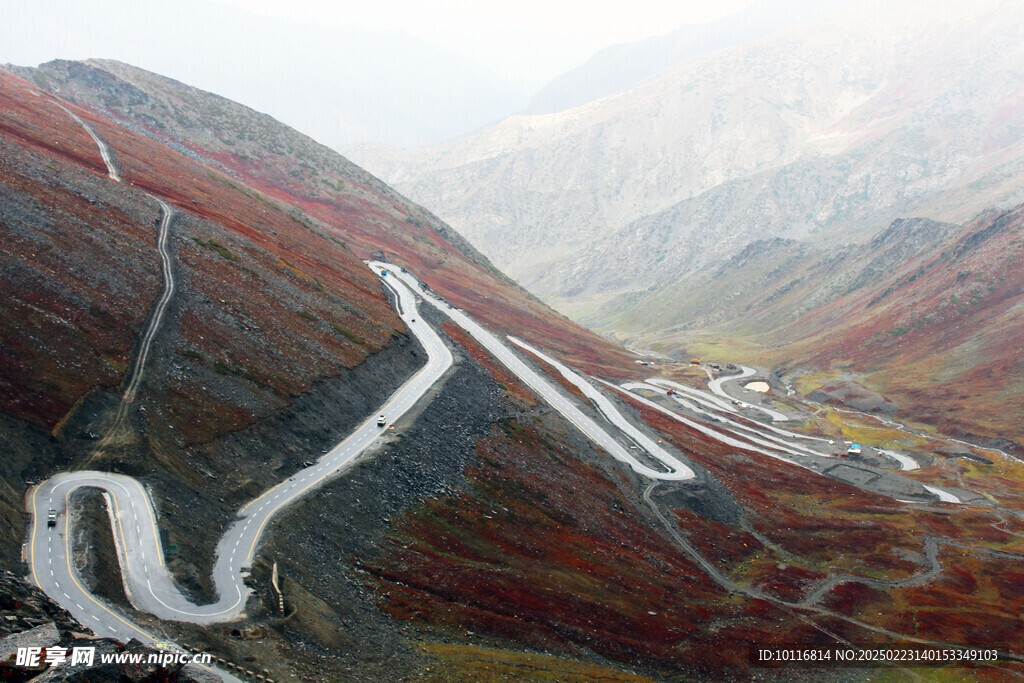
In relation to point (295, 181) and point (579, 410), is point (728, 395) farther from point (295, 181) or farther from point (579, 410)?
point (295, 181)

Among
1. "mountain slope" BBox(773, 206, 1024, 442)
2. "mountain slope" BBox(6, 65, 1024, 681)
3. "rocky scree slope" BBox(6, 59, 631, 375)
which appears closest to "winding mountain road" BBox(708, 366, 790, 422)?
"rocky scree slope" BBox(6, 59, 631, 375)

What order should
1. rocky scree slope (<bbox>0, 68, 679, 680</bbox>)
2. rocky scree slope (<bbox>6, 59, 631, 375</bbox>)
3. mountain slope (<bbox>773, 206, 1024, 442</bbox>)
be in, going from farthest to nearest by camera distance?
rocky scree slope (<bbox>6, 59, 631, 375</bbox>) → mountain slope (<bbox>773, 206, 1024, 442</bbox>) → rocky scree slope (<bbox>0, 68, 679, 680</bbox>)

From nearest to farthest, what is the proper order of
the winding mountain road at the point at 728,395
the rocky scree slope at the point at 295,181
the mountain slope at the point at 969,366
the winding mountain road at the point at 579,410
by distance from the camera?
1. the winding mountain road at the point at 579,410
2. the mountain slope at the point at 969,366
3. the rocky scree slope at the point at 295,181
4. the winding mountain road at the point at 728,395

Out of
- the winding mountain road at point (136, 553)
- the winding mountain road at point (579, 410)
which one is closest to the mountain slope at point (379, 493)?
the winding mountain road at point (136, 553)

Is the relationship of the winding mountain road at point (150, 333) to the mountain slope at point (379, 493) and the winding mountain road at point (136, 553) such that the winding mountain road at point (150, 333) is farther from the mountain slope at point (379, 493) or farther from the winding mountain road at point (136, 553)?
the winding mountain road at point (136, 553)

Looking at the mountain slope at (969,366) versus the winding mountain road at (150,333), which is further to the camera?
the mountain slope at (969,366)

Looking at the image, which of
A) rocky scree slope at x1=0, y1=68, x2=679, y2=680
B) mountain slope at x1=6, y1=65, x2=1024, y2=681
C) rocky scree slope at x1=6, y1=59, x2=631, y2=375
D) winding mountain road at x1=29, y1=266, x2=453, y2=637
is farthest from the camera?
rocky scree slope at x1=6, y1=59, x2=631, y2=375

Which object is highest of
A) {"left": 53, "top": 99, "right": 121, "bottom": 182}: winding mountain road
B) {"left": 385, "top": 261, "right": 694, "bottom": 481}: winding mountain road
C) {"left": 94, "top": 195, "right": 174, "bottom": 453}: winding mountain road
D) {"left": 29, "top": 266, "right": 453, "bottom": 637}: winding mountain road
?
{"left": 53, "top": 99, "right": 121, "bottom": 182}: winding mountain road

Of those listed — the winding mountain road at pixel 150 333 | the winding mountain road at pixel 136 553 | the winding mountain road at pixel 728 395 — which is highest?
the winding mountain road at pixel 150 333

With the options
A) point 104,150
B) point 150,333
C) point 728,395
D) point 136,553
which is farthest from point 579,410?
point 728,395

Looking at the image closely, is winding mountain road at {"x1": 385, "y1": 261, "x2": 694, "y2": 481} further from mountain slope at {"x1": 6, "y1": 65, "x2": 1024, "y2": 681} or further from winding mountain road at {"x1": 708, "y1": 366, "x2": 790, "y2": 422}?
winding mountain road at {"x1": 708, "y1": 366, "x2": 790, "y2": 422}

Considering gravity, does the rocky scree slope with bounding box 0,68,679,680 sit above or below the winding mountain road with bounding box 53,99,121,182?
below

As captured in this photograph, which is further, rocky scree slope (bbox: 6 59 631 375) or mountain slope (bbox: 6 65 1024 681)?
rocky scree slope (bbox: 6 59 631 375)

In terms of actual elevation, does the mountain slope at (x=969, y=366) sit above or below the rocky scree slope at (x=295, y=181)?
below
